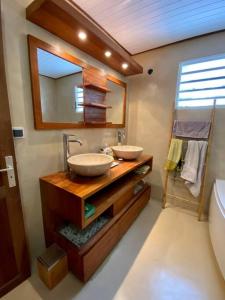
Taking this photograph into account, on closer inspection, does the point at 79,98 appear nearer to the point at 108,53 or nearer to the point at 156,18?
the point at 108,53

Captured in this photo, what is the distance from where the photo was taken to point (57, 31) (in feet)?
4.19

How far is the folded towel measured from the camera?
1.93 meters

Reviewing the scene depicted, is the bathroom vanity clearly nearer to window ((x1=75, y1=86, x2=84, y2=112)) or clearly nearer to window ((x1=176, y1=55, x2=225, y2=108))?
window ((x1=75, y1=86, x2=84, y2=112))

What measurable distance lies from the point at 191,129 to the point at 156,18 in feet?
4.55

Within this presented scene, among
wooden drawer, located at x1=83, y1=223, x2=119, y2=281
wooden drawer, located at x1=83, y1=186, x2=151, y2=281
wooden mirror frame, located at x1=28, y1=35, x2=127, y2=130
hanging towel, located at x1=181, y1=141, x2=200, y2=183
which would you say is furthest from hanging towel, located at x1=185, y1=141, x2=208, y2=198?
wooden mirror frame, located at x1=28, y1=35, x2=127, y2=130

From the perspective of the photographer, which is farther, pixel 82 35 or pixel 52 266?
pixel 82 35

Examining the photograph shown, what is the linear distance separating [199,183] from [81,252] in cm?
173

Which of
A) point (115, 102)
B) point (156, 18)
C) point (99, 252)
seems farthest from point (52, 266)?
point (156, 18)

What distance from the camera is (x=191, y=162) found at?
2.02 metres

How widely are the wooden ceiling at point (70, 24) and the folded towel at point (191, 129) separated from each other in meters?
1.20

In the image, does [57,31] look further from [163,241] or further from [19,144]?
[163,241]

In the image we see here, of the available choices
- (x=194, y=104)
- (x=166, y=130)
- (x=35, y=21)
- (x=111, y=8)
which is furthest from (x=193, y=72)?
(x=35, y=21)

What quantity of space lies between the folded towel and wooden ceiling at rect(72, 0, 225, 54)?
3.65 feet

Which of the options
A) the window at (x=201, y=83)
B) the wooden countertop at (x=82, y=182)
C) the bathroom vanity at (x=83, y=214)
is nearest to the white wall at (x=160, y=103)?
the window at (x=201, y=83)
